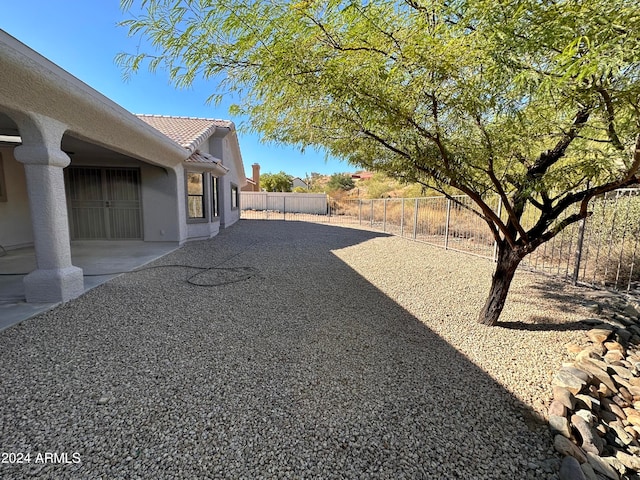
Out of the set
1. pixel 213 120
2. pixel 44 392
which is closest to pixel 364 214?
pixel 213 120

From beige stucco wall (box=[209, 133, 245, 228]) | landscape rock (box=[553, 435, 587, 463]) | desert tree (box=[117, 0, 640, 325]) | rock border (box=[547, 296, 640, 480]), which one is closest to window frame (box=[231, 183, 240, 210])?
beige stucco wall (box=[209, 133, 245, 228])

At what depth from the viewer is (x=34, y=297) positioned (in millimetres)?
4305

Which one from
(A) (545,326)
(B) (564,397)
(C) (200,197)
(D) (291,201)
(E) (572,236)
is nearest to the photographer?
(B) (564,397)

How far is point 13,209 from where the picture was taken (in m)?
8.15

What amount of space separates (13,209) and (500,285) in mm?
11877

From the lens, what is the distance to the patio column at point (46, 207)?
3939 mm

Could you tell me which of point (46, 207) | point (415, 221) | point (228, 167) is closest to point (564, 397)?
point (46, 207)

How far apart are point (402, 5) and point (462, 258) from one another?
25.6 ft

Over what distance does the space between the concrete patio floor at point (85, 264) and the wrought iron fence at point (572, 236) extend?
6211 millimetres

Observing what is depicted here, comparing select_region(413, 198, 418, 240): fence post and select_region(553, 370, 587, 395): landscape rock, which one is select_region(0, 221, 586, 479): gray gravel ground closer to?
select_region(553, 370, 587, 395): landscape rock

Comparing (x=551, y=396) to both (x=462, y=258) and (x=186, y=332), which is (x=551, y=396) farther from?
(x=462, y=258)

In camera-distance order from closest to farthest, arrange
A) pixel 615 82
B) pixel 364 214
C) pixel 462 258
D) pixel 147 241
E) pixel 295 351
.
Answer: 1. pixel 615 82
2. pixel 295 351
3. pixel 462 258
4. pixel 147 241
5. pixel 364 214

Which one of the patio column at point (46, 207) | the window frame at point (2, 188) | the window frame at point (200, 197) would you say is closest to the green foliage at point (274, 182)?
the window frame at point (200, 197)

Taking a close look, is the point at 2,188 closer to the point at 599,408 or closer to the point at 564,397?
the point at 564,397
